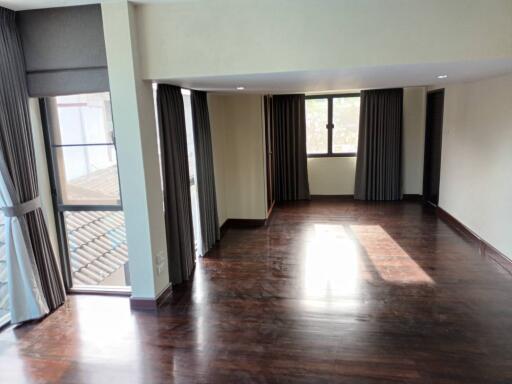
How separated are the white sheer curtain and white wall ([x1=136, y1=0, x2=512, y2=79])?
1592 mm

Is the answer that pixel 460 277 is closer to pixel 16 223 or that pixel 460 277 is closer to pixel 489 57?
pixel 489 57

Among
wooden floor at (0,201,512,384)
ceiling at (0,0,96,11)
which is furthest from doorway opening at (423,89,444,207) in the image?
ceiling at (0,0,96,11)

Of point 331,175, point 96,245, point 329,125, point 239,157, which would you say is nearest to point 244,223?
point 239,157

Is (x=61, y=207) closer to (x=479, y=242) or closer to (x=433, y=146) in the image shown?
(x=479, y=242)

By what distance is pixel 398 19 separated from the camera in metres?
2.91

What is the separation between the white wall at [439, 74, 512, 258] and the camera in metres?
4.25

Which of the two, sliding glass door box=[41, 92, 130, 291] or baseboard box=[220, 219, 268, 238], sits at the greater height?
sliding glass door box=[41, 92, 130, 291]

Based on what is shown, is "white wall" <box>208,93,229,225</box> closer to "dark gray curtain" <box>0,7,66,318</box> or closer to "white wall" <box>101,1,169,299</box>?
"white wall" <box>101,1,169,299</box>

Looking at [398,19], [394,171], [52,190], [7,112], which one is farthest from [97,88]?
[394,171]

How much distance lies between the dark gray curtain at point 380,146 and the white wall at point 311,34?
178 inches

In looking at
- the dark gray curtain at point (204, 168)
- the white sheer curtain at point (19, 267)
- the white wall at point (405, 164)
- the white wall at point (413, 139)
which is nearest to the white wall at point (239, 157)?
the dark gray curtain at point (204, 168)

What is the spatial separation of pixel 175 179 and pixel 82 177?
94cm

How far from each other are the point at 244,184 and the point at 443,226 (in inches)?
124

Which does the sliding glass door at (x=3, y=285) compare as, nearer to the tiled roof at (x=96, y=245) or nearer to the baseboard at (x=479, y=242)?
the tiled roof at (x=96, y=245)
